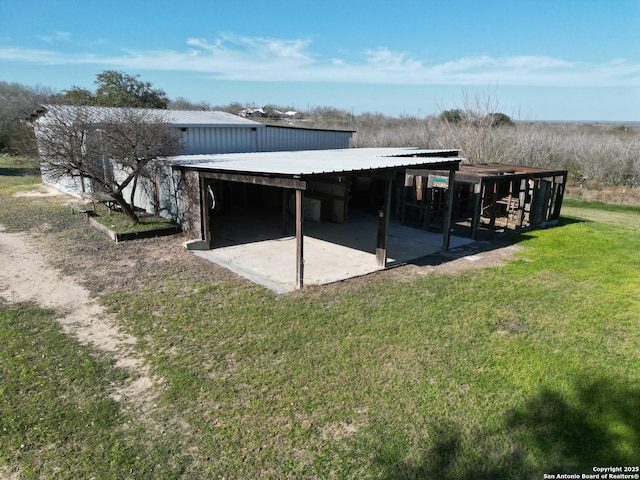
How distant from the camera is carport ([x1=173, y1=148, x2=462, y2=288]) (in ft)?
24.6

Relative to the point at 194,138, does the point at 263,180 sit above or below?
below

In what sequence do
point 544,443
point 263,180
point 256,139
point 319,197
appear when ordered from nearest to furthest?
point 544,443, point 263,180, point 319,197, point 256,139

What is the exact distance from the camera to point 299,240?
7.37 metres

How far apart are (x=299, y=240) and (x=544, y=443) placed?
4.66 meters

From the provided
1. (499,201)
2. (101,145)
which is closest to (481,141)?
(499,201)

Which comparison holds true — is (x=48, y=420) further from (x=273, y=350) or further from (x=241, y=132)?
(x=241, y=132)

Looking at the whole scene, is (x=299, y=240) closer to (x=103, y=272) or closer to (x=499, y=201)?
(x=103, y=272)

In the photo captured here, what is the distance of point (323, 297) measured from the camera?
714 centimetres

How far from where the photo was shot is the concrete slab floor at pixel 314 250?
8.28m

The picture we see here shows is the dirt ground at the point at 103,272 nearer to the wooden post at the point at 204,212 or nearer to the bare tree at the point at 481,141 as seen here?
the wooden post at the point at 204,212

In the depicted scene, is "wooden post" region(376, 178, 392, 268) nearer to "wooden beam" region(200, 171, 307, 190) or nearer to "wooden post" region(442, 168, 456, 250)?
"wooden post" region(442, 168, 456, 250)

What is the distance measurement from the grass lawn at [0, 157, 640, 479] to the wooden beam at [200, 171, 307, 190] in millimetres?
1896

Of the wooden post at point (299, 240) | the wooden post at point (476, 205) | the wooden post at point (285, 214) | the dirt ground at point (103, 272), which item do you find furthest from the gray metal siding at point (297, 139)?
Result: the wooden post at point (299, 240)

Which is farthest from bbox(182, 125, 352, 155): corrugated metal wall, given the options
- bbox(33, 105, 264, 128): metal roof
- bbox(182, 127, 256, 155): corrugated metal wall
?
bbox(33, 105, 264, 128): metal roof
